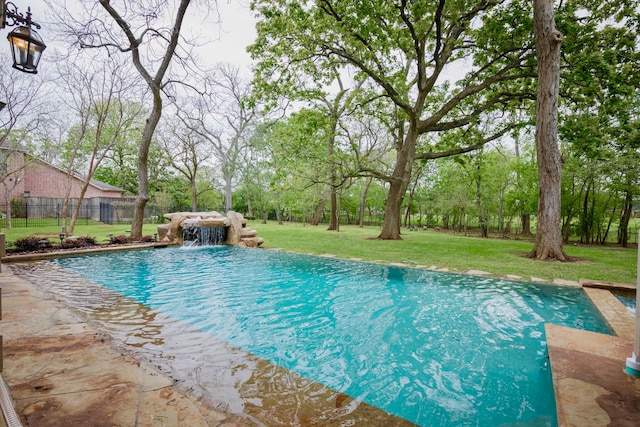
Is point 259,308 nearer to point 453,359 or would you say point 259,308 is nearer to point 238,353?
point 238,353

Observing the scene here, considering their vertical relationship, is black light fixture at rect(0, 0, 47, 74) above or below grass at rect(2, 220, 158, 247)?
above

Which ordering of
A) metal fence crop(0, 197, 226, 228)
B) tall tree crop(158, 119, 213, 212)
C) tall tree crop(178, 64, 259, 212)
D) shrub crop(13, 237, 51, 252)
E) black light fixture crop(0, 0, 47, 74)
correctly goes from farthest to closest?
tall tree crop(158, 119, 213, 212) < tall tree crop(178, 64, 259, 212) < metal fence crop(0, 197, 226, 228) < shrub crop(13, 237, 51, 252) < black light fixture crop(0, 0, 47, 74)

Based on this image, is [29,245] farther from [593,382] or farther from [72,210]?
[72,210]

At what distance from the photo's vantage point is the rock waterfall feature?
37.6 ft

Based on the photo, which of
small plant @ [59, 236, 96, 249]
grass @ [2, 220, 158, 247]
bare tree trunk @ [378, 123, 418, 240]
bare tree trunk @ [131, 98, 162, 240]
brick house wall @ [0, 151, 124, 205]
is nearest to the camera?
small plant @ [59, 236, 96, 249]

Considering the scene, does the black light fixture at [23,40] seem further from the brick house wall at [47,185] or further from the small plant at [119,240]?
the brick house wall at [47,185]

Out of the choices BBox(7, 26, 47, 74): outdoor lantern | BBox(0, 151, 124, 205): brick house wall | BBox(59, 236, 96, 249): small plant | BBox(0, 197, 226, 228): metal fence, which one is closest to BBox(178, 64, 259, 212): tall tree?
BBox(0, 197, 226, 228): metal fence

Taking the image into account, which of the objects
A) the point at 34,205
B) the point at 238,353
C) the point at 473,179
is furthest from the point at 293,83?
the point at 34,205

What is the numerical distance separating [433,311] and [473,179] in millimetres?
17779

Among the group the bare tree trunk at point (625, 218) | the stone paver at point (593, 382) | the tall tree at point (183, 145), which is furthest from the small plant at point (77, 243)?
the bare tree trunk at point (625, 218)

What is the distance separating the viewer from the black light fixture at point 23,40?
154 inches

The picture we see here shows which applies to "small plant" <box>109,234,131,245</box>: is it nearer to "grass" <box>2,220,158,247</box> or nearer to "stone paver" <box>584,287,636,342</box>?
"grass" <box>2,220,158,247</box>

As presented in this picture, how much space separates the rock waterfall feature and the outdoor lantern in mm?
7602

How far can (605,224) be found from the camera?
17797 mm
